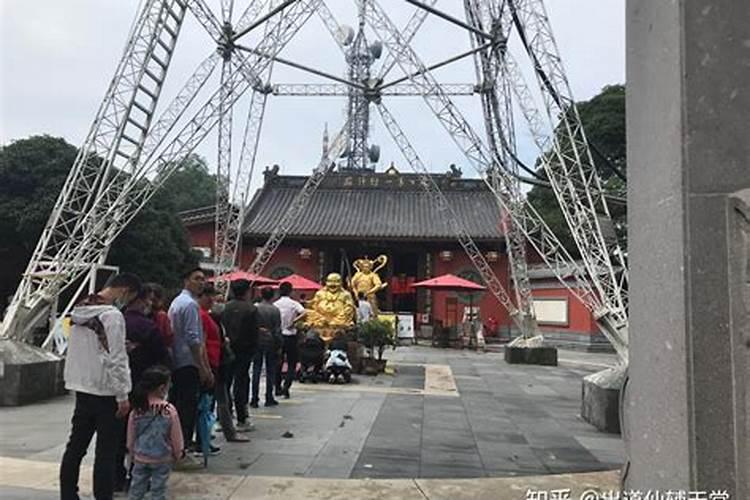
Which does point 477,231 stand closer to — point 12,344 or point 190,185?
point 12,344

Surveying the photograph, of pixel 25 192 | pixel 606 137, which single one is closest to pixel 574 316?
pixel 606 137

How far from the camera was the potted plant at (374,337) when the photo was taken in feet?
38.3

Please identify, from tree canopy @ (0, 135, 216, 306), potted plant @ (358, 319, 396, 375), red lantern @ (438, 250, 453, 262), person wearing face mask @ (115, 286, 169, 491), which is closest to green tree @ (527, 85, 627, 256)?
red lantern @ (438, 250, 453, 262)

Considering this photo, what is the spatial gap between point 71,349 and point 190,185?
5391 cm

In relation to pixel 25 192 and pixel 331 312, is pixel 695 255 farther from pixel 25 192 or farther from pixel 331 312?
pixel 25 192

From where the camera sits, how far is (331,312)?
11789mm

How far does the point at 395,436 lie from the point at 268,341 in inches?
84.6

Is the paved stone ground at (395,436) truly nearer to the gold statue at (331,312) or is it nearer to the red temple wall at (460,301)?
the gold statue at (331,312)

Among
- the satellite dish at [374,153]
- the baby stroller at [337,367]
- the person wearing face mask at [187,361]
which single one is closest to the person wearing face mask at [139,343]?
the person wearing face mask at [187,361]

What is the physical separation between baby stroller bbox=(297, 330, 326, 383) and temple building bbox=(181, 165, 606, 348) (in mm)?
15201

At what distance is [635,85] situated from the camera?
310 centimetres

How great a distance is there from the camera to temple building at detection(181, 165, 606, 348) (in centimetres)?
2738

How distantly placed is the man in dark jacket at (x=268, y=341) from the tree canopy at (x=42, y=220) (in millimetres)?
13026

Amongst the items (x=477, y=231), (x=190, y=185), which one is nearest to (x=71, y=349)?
(x=477, y=231)
